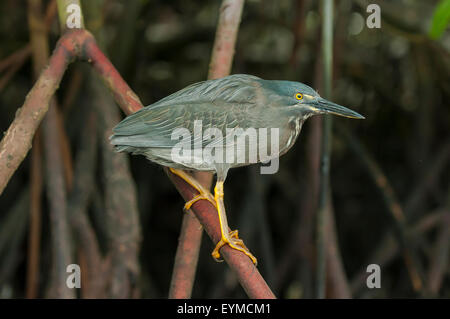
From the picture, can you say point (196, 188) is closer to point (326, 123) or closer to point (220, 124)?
point (220, 124)

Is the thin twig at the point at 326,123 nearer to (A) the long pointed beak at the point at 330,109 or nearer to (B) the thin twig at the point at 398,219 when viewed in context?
(A) the long pointed beak at the point at 330,109

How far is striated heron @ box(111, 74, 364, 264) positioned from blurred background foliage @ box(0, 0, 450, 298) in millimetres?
999

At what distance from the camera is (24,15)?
3051 mm

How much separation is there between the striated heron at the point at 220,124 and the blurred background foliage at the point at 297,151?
999mm

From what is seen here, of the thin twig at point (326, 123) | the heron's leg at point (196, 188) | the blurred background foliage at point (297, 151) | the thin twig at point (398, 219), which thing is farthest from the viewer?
the blurred background foliage at point (297, 151)

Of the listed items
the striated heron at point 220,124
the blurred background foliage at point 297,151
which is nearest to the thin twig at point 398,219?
the blurred background foliage at point 297,151

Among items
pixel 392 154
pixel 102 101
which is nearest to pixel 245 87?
pixel 102 101

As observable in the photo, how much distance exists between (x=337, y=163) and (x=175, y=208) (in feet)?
3.10

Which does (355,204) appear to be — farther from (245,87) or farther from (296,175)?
(245,87)

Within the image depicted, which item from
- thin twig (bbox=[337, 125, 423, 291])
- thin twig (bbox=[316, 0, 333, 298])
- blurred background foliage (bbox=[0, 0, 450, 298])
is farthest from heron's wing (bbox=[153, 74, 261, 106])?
thin twig (bbox=[337, 125, 423, 291])

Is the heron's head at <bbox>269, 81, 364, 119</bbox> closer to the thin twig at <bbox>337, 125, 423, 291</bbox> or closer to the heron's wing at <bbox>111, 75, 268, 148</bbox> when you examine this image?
the heron's wing at <bbox>111, 75, 268, 148</bbox>

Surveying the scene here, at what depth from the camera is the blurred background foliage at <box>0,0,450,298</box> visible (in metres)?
2.47

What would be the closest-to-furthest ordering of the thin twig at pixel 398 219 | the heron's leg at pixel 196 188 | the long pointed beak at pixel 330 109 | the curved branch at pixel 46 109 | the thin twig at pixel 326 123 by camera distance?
1. the curved branch at pixel 46 109
2. the long pointed beak at pixel 330 109
3. the heron's leg at pixel 196 188
4. the thin twig at pixel 326 123
5. the thin twig at pixel 398 219

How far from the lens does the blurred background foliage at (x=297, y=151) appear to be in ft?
8.11
